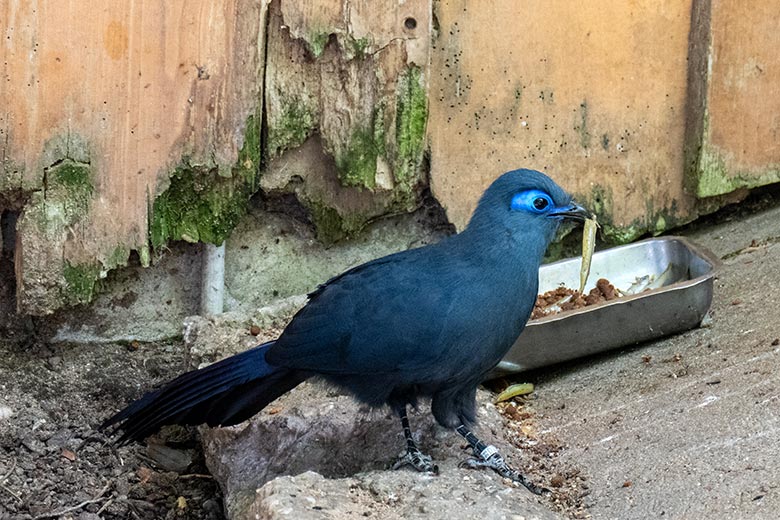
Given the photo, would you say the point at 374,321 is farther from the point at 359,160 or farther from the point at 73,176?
the point at 73,176

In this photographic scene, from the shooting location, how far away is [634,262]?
5.06m

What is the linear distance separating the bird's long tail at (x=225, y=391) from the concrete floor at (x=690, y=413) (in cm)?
102

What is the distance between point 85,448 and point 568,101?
2408 millimetres

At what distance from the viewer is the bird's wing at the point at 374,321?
11.7ft

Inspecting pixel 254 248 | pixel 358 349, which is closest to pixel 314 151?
pixel 254 248

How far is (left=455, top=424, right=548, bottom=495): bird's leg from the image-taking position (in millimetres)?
3688

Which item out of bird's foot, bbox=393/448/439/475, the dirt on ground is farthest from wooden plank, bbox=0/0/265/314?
bird's foot, bbox=393/448/439/475

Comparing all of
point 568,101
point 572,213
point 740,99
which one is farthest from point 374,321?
point 740,99

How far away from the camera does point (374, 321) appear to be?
3.64 meters

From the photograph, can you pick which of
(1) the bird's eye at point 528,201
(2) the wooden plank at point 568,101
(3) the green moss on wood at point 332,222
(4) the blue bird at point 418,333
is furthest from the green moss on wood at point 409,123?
(1) the bird's eye at point 528,201

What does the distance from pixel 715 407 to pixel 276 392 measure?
1457 mm

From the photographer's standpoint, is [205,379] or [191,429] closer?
[205,379]

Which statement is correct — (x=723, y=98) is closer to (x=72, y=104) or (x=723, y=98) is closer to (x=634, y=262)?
(x=634, y=262)

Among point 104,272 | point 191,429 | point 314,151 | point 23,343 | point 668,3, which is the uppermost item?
point 668,3
